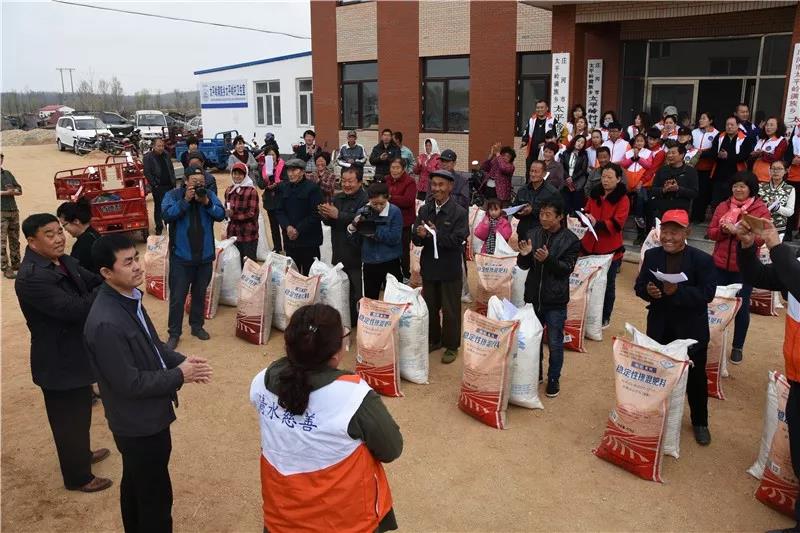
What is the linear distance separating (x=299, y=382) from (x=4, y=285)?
7.48 m

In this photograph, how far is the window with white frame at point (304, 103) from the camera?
20.4m

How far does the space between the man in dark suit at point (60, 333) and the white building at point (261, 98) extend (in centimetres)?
1770

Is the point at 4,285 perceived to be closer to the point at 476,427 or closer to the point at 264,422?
the point at 476,427

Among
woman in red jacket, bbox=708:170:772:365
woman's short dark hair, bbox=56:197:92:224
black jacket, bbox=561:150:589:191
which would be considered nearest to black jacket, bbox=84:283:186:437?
woman's short dark hair, bbox=56:197:92:224

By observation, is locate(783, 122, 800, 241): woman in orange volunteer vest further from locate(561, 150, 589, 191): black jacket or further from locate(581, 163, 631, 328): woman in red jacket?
locate(581, 163, 631, 328): woman in red jacket

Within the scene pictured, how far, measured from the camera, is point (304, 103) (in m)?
20.5

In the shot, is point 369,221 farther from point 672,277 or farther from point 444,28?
point 444,28

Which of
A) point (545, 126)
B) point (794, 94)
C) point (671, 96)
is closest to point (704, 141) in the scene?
point (794, 94)

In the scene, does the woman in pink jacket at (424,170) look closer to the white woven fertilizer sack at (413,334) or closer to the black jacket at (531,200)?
the black jacket at (531,200)

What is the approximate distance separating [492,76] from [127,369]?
12.2 meters

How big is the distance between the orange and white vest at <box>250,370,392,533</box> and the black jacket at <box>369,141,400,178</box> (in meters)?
7.38

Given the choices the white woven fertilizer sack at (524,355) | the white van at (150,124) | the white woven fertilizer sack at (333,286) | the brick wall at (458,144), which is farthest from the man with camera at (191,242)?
the white van at (150,124)

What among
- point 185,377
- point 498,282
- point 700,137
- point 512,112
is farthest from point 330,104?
point 185,377

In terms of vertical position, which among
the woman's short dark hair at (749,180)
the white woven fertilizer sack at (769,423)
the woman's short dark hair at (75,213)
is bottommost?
the white woven fertilizer sack at (769,423)
